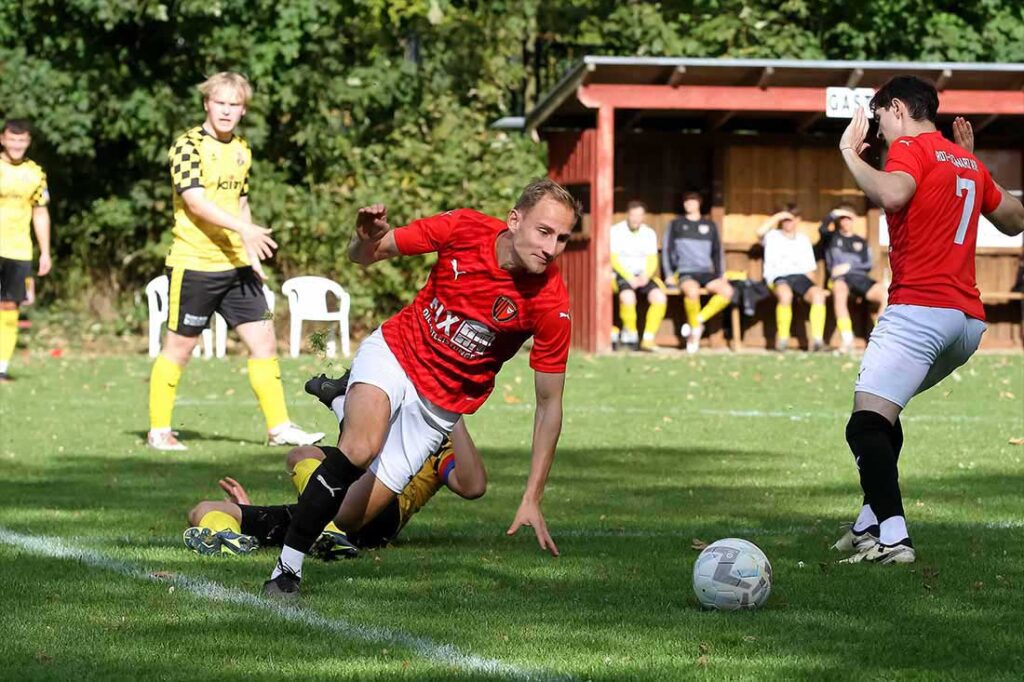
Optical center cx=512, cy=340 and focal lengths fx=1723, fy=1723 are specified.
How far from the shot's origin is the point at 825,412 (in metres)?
13.5

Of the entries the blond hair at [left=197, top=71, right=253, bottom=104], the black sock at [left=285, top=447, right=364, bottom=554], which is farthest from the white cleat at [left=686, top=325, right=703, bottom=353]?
the black sock at [left=285, top=447, right=364, bottom=554]

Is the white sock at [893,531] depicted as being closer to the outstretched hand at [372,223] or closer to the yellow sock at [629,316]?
the outstretched hand at [372,223]

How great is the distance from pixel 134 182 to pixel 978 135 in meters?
12.4

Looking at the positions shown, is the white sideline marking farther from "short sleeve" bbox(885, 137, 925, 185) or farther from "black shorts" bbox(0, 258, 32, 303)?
"black shorts" bbox(0, 258, 32, 303)

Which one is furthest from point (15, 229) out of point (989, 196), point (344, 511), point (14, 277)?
point (989, 196)

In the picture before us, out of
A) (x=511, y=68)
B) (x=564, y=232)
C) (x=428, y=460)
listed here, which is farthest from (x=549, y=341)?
(x=511, y=68)

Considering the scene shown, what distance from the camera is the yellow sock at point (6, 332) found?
15.7 m

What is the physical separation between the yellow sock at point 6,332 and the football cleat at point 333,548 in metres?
9.90

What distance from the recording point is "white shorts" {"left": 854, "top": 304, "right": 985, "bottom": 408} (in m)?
6.62

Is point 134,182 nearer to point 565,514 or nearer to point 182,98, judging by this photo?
point 182,98

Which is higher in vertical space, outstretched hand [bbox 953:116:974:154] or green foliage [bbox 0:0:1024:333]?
green foliage [bbox 0:0:1024:333]

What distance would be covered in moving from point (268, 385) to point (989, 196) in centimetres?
537

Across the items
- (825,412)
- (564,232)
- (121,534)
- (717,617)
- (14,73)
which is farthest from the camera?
(14,73)

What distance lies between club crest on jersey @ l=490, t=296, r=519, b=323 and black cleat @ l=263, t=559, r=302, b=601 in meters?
1.22
